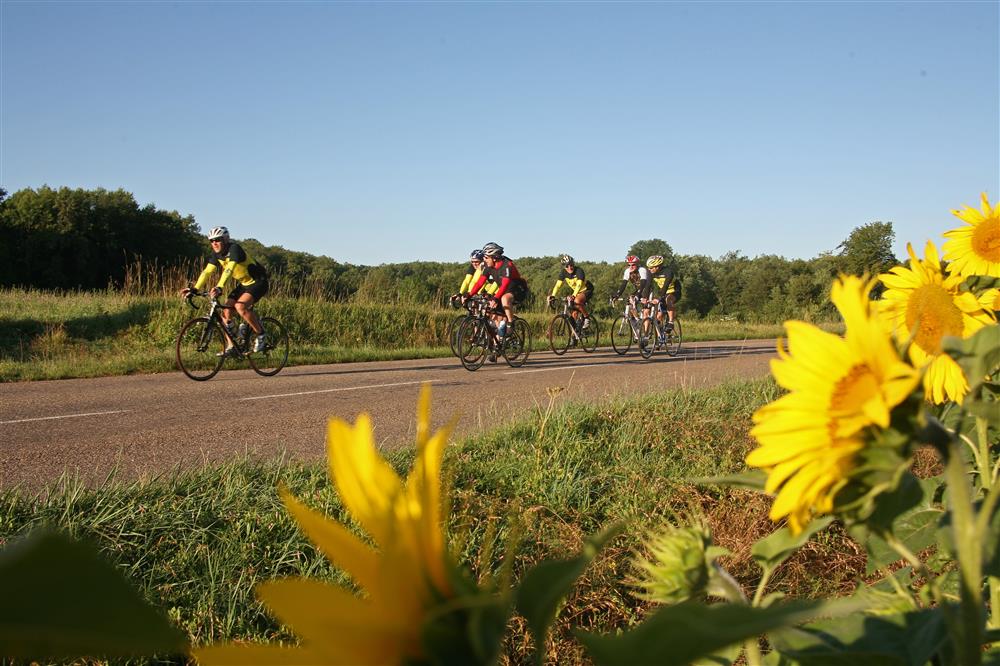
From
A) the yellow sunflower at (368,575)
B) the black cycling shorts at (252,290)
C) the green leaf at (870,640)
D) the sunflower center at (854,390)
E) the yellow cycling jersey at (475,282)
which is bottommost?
the green leaf at (870,640)

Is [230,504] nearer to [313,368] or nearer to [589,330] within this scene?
[313,368]

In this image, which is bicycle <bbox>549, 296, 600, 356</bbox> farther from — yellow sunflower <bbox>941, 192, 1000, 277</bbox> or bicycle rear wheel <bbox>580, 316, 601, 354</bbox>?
yellow sunflower <bbox>941, 192, 1000, 277</bbox>

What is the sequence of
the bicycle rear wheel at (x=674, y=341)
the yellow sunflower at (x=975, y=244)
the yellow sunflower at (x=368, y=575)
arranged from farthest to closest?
the bicycle rear wheel at (x=674, y=341), the yellow sunflower at (x=975, y=244), the yellow sunflower at (x=368, y=575)

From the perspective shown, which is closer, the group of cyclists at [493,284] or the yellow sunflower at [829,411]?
the yellow sunflower at [829,411]

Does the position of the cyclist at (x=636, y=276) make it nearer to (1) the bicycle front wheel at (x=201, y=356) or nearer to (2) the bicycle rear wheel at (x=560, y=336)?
(2) the bicycle rear wheel at (x=560, y=336)

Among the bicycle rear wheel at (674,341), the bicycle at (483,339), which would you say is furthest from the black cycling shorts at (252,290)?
the bicycle rear wheel at (674,341)

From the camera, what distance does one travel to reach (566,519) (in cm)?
324

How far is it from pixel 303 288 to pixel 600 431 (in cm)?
1141

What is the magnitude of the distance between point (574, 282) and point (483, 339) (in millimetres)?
4647

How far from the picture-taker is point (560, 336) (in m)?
16.4

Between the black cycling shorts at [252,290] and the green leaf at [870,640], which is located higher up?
the black cycling shorts at [252,290]

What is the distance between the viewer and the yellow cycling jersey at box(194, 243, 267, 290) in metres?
9.66

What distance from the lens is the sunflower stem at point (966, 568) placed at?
54 centimetres

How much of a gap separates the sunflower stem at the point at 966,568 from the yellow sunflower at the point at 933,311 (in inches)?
22.4
